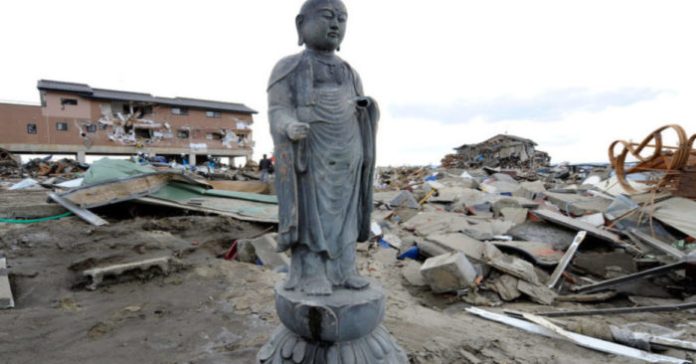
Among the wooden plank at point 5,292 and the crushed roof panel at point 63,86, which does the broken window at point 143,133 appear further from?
the wooden plank at point 5,292

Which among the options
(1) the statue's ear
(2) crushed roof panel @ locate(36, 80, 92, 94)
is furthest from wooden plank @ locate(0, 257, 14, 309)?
(2) crushed roof panel @ locate(36, 80, 92, 94)

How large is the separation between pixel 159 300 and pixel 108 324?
0.73 metres

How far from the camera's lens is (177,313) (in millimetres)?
4215

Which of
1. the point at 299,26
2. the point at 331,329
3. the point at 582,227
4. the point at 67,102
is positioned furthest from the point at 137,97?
the point at 331,329

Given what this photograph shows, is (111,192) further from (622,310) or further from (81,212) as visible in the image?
(622,310)

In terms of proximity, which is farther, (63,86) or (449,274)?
(63,86)

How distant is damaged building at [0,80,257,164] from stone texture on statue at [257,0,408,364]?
93.6 ft

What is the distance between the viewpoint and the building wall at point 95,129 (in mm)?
22875

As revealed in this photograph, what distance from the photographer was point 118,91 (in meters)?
27.5

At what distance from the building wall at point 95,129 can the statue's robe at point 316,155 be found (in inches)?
1123

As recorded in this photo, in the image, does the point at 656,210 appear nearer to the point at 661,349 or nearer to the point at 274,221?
the point at 661,349

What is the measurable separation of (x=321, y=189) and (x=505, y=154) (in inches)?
1017

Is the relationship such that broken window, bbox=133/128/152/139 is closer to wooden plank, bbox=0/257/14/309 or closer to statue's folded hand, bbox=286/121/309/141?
wooden plank, bbox=0/257/14/309

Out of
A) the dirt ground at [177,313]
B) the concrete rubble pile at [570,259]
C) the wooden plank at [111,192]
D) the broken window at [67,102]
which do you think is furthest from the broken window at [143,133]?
the concrete rubble pile at [570,259]
